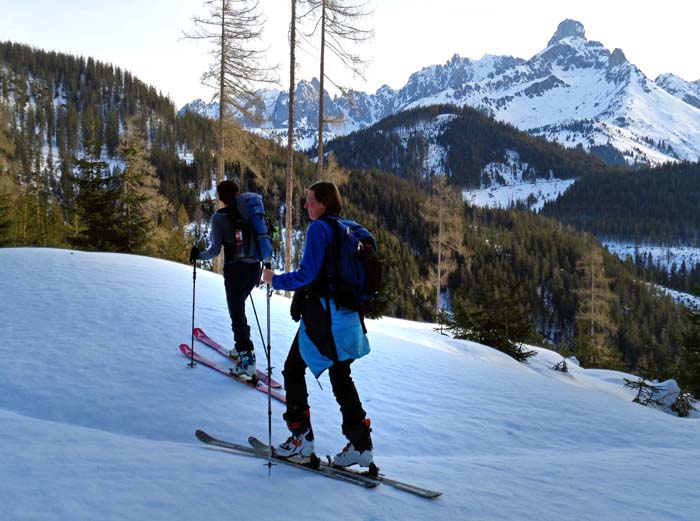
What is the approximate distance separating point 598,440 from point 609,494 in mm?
2967

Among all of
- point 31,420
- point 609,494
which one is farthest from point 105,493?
point 609,494

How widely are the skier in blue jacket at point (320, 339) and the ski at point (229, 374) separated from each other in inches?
74.1

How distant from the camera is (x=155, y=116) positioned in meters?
162

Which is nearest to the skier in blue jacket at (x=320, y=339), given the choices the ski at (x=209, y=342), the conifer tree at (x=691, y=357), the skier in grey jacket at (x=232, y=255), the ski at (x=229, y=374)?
the ski at (x=229, y=374)

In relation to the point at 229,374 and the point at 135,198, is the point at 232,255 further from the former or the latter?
the point at 135,198

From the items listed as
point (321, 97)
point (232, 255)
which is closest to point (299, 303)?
point (232, 255)

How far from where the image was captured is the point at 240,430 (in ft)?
15.7

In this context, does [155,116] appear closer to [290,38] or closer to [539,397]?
[290,38]

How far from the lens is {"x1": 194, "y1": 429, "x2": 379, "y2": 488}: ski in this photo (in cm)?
356

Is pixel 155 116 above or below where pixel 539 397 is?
above

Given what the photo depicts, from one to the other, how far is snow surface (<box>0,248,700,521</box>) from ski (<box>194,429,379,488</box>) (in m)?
0.09

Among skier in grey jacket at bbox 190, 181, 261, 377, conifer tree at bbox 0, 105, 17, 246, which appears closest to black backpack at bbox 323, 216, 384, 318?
skier in grey jacket at bbox 190, 181, 261, 377

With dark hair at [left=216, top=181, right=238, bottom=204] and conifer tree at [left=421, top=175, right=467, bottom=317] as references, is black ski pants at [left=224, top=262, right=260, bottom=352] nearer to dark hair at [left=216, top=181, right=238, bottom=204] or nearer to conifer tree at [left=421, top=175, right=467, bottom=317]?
dark hair at [left=216, top=181, right=238, bottom=204]

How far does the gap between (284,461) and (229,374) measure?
8.85 ft
